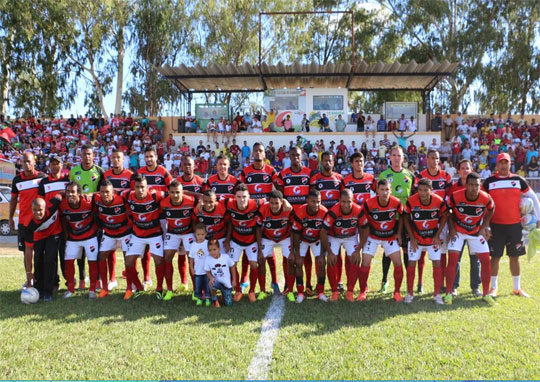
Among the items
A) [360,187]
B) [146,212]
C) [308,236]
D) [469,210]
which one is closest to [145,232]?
[146,212]

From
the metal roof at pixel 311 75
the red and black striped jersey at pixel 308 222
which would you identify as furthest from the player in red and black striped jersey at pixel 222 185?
the metal roof at pixel 311 75

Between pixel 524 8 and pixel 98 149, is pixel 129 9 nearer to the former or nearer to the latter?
pixel 98 149

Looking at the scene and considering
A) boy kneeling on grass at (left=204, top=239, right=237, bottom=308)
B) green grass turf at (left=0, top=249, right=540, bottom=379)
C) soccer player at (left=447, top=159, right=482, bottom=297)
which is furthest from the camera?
soccer player at (left=447, top=159, right=482, bottom=297)

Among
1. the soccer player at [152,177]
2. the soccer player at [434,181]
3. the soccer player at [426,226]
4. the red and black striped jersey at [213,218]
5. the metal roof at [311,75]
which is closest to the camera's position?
the soccer player at [426,226]

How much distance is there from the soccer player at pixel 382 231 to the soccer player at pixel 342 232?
0.12 meters

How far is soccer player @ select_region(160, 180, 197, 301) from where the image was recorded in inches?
237

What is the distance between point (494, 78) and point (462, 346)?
29981 mm

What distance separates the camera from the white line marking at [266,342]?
372 centimetres

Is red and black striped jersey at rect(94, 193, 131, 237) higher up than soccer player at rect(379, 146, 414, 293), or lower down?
lower down

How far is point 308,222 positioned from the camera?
5.93 m

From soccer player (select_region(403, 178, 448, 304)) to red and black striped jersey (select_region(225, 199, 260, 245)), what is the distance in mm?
2113

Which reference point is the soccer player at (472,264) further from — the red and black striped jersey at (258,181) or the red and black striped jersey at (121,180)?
the red and black striped jersey at (121,180)

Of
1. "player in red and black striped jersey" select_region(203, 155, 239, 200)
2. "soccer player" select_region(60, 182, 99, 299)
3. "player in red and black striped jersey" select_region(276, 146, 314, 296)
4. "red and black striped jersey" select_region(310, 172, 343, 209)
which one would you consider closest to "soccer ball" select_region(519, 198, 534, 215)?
"red and black striped jersey" select_region(310, 172, 343, 209)

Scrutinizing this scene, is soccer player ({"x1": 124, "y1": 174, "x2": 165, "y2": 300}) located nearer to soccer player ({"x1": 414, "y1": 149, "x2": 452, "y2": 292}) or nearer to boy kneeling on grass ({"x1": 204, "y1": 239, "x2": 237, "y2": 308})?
boy kneeling on grass ({"x1": 204, "y1": 239, "x2": 237, "y2": 308})
